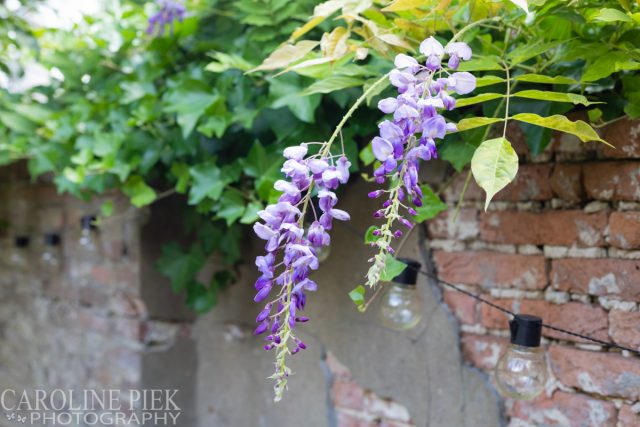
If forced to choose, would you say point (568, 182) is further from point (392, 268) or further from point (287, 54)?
point (287, 54)

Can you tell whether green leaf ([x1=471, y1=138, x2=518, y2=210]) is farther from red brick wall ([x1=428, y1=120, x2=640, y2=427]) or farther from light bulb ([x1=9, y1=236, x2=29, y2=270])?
light bulb ([x1=9, y1=236, x2=29, y2=270])

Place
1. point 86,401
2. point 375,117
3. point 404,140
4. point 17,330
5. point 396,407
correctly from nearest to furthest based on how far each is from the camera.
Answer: point 404,140 → point 375,117 → point 396,407 → point 86,401 → point 17,330

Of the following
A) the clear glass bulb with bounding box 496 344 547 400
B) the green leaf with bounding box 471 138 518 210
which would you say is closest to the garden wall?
the clear glass bulb with bounding box 496 344 547 400

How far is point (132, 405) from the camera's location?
6.02ft

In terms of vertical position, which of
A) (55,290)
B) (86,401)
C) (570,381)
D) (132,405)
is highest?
(570,381)

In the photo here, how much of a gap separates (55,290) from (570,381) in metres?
1.89

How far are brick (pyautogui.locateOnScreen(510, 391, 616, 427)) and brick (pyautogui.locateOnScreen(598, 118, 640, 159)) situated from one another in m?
0.44

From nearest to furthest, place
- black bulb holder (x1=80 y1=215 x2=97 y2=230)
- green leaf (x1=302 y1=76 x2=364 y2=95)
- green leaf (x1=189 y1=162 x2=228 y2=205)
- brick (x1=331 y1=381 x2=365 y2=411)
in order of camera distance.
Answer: green leaf (x1=302 y1=76 x2=364 y2=95)
green leaf (x1=189 y1=162 x2=228 y2=205)
brick (x1=331 y1=381 x2=365 y2=411)
black bulb holder (x1=80 y1=215 x2=97 y2=230)

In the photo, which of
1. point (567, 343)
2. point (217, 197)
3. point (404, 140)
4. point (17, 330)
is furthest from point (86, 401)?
point (404, 140)

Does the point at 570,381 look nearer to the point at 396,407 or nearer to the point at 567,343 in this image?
the point at 567,343

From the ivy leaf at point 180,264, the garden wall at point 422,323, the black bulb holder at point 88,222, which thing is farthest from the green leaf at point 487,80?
the black bulb holder at point 88,222

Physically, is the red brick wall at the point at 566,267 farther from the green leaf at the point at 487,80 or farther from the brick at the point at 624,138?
the green leaf at the point at 487,80

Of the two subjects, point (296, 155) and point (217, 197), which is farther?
point (217, 197)

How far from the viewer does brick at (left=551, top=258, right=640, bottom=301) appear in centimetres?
101
